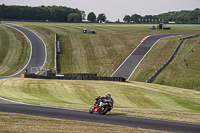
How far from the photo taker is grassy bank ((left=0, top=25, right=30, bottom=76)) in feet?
241

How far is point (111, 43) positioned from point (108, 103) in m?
74.6

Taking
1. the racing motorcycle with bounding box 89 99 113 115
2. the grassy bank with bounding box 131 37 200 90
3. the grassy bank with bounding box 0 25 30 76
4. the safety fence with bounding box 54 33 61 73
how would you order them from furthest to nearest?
the safety fence with bounding box 54 33 61 73 < the grassy bank with bounding box 0 25 30 76 < the grassy bank with bounding box 131 37 200 90 < the racing motorcycle with bounding box 89 99 113 115

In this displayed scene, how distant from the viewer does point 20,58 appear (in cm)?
7994

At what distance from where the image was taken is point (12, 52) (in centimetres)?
8419

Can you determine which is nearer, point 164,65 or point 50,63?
point 164,65

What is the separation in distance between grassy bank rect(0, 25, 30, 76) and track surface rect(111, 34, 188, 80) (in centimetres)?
2335

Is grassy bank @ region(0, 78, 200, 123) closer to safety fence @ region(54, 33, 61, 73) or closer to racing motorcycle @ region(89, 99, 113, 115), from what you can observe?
racing motorcycle @ region(89, 99, 113, 115)

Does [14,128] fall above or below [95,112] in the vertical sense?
above

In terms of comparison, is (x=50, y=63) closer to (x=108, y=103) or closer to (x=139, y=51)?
(x=139, y=51)

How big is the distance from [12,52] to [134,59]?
106ft

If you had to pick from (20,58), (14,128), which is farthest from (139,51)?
(14,128)

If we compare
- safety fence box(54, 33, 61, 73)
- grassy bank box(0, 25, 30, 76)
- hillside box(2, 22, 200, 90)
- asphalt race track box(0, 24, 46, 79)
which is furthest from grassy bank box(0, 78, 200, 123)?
grassy bank box(0, 25, 30, 76)

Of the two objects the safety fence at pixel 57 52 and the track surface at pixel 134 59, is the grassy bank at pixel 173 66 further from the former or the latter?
the safety fence at pixel 57 52

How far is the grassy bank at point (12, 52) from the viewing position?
241ft
